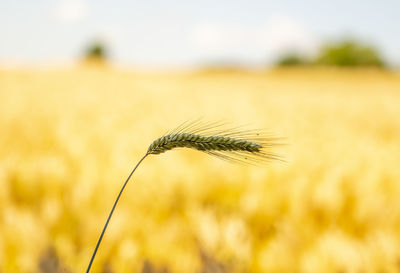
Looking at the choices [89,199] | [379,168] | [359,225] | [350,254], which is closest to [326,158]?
[379,168]

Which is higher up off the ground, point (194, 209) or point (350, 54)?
point (350, 54)

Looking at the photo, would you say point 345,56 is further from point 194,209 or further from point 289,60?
point 194,209

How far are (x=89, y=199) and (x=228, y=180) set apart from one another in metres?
0.63

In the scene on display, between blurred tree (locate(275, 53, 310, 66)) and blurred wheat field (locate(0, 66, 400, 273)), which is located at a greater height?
blurred tree (locate(275, 53, 310, 66))

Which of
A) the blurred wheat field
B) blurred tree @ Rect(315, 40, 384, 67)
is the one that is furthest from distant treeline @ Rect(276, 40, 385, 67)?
the blurred wheat field

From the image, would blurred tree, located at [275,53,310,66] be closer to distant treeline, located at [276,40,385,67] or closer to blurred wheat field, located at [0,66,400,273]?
distant treeline, located at [276,40,385,67]

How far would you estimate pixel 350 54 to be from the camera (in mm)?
26438

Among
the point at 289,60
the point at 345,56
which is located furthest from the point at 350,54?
the point at 289,60

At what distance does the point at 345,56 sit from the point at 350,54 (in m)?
0.33

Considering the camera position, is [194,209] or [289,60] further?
[289,60]

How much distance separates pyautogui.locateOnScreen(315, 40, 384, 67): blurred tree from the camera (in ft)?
86.4

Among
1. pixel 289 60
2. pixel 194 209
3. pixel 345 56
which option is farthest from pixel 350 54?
pixel 194 209

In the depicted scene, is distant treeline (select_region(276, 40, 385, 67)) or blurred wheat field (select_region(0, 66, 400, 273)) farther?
distant treeline (select_region(276, 40, 385, 67))

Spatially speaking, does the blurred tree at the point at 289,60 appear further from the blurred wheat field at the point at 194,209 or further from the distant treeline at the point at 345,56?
the blurred wheat field at the point at 194,209
